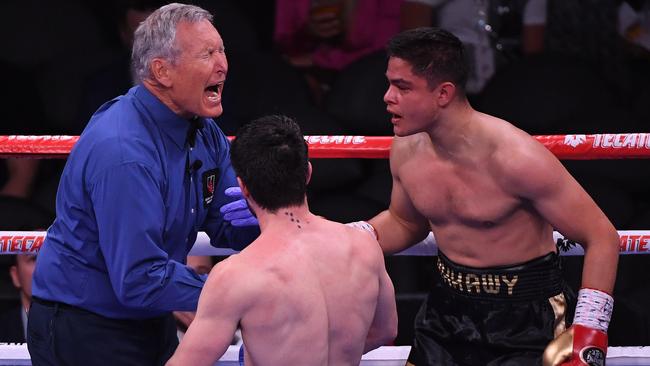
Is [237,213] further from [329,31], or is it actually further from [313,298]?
Result: [329,31]

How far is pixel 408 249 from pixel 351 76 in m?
1.82

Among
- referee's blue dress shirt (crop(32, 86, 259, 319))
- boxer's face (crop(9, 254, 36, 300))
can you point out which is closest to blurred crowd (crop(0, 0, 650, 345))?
boxer's face (crop(9, 254, 36, 300))

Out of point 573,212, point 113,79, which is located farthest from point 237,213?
point 113,79

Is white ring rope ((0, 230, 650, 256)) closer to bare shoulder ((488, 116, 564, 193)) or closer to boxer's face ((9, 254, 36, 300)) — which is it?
bare shoulder ((488, 116, 564, 193))

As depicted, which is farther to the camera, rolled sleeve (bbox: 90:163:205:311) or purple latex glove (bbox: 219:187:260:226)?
purple latex glove (bbox: 219:187:260:226)

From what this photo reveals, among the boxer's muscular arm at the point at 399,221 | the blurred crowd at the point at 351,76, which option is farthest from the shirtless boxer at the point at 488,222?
the blurred crowd at the point at 351,76

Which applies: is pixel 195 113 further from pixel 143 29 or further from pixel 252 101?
pixel 252 101

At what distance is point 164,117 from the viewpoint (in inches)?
110

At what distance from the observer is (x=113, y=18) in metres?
5.69

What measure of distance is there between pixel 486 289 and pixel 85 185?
995 millimetres

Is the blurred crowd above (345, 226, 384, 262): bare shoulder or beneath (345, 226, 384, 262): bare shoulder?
beneath

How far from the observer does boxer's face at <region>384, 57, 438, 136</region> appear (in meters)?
2.87

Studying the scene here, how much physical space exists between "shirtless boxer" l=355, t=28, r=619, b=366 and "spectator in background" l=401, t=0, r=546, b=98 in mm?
2122

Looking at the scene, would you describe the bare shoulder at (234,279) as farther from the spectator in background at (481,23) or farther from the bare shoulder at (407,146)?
the spectator in background at (481,23)
